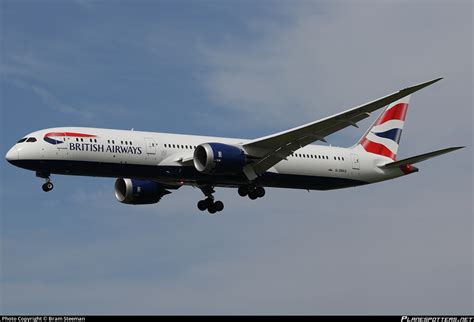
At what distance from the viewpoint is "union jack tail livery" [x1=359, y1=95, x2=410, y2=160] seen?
59.7 meters

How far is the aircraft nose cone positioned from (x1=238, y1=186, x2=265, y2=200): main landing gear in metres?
12.5

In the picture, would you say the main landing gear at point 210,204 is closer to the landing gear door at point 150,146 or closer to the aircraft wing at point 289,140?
the aircraft wing at point 289,140

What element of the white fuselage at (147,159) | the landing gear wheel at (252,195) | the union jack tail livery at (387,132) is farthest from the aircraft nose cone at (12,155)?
the union jack tail livery at (387,132)

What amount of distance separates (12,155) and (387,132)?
24189 mm

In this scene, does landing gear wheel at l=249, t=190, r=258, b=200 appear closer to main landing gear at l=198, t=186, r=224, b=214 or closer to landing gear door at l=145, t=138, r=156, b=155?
main landing gear at l=198, t=186, r=224, b=214

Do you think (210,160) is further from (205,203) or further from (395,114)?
(395,114)

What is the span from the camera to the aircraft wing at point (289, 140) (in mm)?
48312

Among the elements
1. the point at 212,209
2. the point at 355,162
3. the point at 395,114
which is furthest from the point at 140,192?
the point at 395,114

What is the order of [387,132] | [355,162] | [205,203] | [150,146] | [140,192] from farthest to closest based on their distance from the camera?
[387,132], [355,162], [205,203], [140,192], [150,146]

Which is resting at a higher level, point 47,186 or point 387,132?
point 387,132

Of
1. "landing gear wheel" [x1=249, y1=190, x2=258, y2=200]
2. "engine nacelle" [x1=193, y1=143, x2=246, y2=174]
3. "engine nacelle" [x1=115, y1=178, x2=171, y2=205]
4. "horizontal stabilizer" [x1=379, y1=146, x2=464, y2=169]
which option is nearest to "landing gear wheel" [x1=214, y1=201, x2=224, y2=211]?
"landing gear wheel" [x1=249, y1=190, x2=258, y2=200]

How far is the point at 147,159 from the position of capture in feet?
164

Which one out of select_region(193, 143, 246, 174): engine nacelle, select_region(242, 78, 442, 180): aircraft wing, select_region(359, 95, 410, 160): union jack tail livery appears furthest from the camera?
Answer: select_region(359, 95, 410, 160): union jack tail livery

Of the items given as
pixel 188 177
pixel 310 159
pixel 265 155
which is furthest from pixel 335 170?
pixel 188 177
